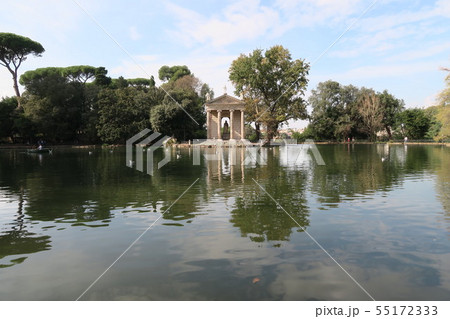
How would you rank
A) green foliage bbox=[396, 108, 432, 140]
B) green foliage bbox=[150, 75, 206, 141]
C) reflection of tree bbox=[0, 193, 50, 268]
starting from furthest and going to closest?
1. green foliage bbox=[396, 108, 432, 140]
2. green foliage bbox=[150, 75, 206, 141]
3. reflection of tree bbox=[0, 193, 50, 268]

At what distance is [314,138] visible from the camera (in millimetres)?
82500

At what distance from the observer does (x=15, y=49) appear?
68688mm

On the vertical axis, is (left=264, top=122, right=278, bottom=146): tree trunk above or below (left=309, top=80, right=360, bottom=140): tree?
below

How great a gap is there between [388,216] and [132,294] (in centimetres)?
701

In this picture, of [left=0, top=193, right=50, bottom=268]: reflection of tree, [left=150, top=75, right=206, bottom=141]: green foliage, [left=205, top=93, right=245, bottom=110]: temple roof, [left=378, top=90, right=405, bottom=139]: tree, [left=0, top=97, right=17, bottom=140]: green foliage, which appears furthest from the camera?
[left=378, top=90, right=405, bottom=139]: tree

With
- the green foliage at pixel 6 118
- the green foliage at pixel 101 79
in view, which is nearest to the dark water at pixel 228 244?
the green foliage at pixel 6 118

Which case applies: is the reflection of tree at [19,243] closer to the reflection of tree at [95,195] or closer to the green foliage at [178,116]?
the reflection of tree at [95,195]

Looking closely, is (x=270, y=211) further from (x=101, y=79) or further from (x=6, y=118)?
(x=101, y=79)

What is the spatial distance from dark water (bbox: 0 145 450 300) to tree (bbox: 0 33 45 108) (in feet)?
220

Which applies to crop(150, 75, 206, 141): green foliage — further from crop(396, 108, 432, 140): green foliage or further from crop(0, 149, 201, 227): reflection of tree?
crop(0, 149, 201, 227): reflection of tree

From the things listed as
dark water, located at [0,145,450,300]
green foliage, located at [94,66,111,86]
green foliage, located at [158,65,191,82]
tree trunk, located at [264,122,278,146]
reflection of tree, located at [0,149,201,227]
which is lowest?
dark water, located at [0,145,450,300]

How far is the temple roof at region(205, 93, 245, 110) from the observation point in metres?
63.6

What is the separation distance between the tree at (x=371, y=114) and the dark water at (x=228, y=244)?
2614 inches

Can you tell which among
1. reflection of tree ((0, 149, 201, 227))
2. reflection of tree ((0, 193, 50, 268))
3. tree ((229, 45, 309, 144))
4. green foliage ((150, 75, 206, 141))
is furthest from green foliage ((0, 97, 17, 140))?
reflection of tree ((0, 193, 50, 268))
